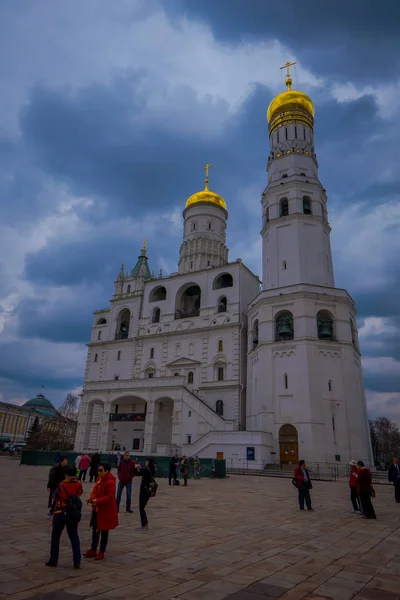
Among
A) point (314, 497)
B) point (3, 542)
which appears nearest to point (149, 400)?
point (314, 497)

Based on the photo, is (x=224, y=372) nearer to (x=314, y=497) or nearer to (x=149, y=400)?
(x=149, y=400)

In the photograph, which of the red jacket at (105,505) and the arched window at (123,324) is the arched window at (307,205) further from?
the red jacket at (105,505)

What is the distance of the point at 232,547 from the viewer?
736cm

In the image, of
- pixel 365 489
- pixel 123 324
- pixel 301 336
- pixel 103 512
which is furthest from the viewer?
pixel 123 324

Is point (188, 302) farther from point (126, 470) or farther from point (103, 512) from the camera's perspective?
point (103, 512)

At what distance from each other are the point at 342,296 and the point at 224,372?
13.0 m

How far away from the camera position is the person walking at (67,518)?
580cm

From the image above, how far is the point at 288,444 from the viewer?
103 feet

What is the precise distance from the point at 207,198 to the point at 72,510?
49.7 metres

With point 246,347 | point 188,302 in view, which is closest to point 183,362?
point 246,347

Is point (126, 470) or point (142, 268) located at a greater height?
point (142, 268)

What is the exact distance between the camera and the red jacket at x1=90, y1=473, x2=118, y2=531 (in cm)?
637

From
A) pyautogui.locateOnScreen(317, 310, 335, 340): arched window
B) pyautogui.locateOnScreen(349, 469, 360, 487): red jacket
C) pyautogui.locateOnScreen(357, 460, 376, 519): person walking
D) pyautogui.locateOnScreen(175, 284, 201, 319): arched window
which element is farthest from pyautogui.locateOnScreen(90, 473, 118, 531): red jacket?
pyautogui.locateOnScreen(175, 284, 201, 319): arched window

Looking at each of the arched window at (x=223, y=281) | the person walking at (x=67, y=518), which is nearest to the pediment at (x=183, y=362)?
the arched window at (x=223, y=281)
